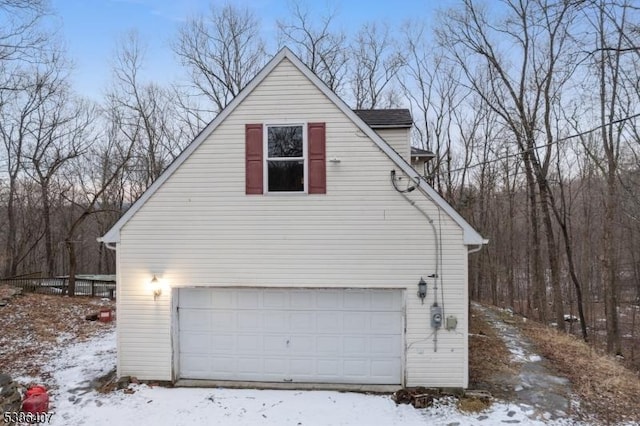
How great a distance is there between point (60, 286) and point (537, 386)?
73.9ft

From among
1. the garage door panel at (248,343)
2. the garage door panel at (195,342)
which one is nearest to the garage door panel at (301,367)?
the garage door panel at (248,343)

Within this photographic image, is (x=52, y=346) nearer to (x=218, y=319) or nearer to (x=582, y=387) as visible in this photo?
(x=218, y=319)

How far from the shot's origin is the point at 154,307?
899 cm

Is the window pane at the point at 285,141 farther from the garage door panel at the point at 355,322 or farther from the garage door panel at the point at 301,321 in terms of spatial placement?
the garage door panel at the point at 355,322

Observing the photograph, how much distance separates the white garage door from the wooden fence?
46.9 feet

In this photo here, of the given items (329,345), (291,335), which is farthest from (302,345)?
(329,345)

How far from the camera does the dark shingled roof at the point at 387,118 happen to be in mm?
10680

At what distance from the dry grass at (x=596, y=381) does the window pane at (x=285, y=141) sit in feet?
23.4

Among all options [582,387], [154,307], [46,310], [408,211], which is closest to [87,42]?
[46,310]

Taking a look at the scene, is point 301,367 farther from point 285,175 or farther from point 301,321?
point 285,175

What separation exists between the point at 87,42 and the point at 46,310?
10125 millimetres

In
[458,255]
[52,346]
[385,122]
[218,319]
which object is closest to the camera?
[458,255]

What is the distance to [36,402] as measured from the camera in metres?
7.27

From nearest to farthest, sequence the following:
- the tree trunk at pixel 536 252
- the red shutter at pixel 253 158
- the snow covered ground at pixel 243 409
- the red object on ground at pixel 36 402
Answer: the red object on ground at pixel 36 402 → the snow covered ground at pixel 243 409 → the red shutter at pixel 253 158 → the tree trunk at pixel 536 252
